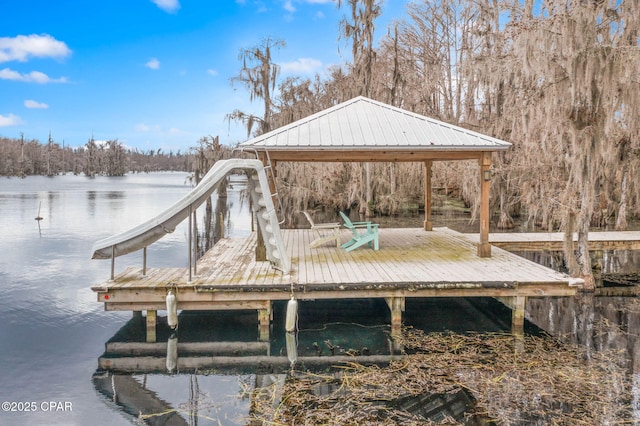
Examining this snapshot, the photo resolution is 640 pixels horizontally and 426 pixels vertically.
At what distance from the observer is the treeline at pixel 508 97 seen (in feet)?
26.0

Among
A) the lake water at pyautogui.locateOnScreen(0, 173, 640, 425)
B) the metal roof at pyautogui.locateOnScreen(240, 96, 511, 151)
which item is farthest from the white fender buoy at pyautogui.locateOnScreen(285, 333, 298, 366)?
the metal roof at pyautogui.locateOnScreen(240, 96, 511, 151)

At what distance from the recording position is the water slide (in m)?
6.80

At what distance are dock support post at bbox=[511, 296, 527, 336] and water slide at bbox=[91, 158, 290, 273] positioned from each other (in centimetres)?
357

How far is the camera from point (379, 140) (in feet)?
26.6

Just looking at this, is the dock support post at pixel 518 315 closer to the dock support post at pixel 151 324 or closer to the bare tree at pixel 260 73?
the dock support post at pixel 151 324

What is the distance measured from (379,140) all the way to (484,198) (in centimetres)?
221

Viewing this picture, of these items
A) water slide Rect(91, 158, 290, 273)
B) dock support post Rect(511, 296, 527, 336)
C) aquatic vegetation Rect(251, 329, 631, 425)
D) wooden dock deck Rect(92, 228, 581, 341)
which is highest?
water slide Rect(91, 158, 290, 273)

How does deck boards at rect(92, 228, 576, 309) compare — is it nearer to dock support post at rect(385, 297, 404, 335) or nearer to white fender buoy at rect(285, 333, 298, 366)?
dock support post at rect(385, 297, 404, 335)

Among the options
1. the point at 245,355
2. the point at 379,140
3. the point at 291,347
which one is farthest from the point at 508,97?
the point at 245,355

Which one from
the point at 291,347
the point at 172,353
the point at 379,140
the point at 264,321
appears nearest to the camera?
the point at 172,353

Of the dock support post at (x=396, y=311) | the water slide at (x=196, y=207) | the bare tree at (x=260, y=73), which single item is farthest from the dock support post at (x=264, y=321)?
the bare tree at (x=260, y=73)

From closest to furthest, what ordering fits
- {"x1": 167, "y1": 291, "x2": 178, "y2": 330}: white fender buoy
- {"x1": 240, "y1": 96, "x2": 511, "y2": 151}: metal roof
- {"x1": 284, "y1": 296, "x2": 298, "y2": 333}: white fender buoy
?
{"x1": 167, "y1": 291, "x2": 178, "y2": 330}: white fender buoy → {"x1": 284, "y1": 296, "x2": 298, "y2": 333}: white fender buoy → {"x1": 240, "y1": 96, "x2": 511, "y2": 151}: metal roof

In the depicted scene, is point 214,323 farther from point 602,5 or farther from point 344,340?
point 602,5

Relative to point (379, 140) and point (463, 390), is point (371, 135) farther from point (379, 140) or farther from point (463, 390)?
point (463, 390)
